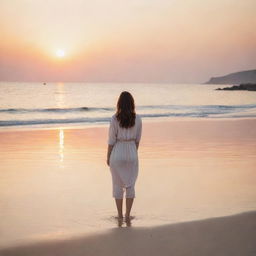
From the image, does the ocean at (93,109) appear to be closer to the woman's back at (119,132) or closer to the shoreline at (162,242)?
the woman's back at (119,132)

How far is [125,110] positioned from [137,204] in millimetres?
1746

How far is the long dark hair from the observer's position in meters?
6.36

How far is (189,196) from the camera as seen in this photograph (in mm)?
7891

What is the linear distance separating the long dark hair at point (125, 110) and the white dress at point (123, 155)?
8 centimetres

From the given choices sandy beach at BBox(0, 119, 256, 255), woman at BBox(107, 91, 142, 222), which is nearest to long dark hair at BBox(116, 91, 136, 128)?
woman at BBox(107, 91, 142, 222)

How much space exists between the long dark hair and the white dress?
0.08 meters

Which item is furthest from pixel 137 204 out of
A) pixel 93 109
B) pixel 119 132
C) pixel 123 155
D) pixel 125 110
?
pixel 93 109

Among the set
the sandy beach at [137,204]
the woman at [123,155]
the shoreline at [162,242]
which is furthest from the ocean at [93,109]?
the shoreline at [162,242]

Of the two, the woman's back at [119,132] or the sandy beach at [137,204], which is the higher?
the woman's back at [119,132]

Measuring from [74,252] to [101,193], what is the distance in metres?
2.98

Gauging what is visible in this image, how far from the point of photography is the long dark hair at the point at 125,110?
6363 mm

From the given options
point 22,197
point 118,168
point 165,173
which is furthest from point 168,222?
point 165,173

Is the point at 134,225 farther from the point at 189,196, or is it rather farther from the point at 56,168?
the point at 56,168

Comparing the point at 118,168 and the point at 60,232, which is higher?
the point at 118,168
